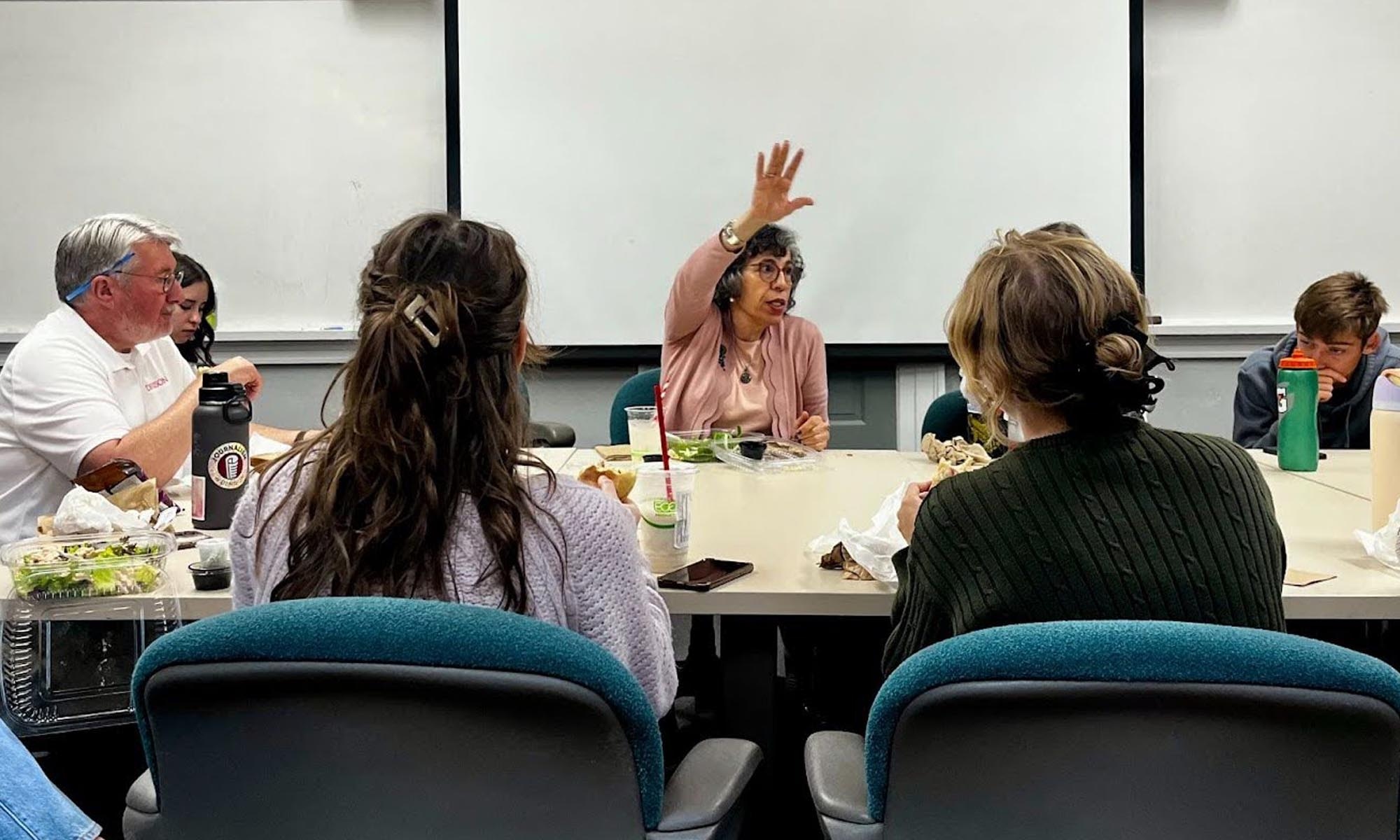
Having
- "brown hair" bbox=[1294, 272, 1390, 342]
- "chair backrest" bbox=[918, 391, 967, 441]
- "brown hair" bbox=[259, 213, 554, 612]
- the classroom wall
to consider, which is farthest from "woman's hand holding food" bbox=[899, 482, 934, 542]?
the classroom wall

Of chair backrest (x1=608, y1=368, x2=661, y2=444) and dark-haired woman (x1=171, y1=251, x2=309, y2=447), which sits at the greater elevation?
dark-haired woman (x1=171, y1=251, x2=309, y2=447)

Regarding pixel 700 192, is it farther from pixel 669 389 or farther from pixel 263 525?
pixel 263 525

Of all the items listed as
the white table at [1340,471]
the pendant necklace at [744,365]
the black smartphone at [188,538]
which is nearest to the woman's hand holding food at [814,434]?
the pendant necklace at [744,365]

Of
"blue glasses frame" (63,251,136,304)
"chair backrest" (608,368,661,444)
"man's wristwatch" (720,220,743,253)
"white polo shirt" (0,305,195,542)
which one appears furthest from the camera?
"chair backrest" (608,368,661,444)

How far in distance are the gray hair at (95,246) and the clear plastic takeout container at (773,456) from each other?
1.25 meters

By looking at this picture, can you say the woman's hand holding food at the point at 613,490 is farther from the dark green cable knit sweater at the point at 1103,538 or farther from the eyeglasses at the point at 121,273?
the eyeglasses at the point at 121,273

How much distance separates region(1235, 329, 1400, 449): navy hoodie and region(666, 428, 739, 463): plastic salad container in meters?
1.29

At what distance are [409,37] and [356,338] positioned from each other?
2.95 metres

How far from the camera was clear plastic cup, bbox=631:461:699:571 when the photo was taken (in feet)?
4.89

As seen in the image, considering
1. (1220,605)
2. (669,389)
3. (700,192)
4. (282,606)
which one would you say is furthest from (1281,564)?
(700,192)

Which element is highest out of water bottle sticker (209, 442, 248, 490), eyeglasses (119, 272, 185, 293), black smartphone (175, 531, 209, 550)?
eyeglasses (119, 272, 185, 293)

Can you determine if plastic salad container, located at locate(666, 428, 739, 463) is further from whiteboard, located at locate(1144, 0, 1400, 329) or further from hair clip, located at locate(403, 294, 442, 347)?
whiteboard, located at locate(1144, 0, 1400, 329)

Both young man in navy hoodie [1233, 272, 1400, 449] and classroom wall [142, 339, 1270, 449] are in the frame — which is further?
classroom wall [142, 339, 1270, 449]

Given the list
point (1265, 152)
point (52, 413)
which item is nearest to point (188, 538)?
point (52, 413)
